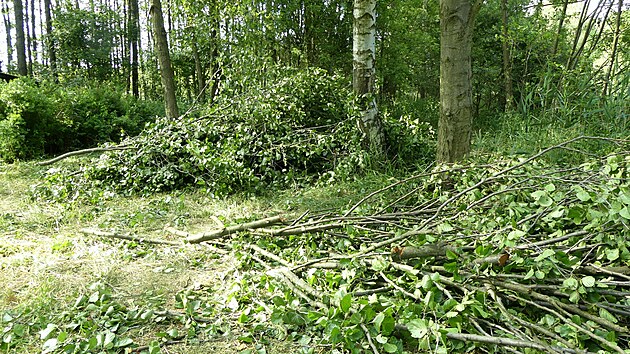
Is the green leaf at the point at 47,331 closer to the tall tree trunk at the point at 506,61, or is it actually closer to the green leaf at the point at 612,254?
the green leaf at the point at 612,254

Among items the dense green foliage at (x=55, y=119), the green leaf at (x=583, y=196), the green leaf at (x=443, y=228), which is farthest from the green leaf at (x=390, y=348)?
the dense green foliage at (x=55, y=119)

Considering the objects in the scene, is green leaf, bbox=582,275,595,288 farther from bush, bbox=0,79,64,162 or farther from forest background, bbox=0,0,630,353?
bush, bbox=0,79,64,162

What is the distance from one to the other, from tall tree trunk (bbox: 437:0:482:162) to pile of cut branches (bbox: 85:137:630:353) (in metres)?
1.08

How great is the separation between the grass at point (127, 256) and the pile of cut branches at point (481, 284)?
26cm

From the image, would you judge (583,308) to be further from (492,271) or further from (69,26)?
(69,26)

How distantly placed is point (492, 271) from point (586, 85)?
13.0ft

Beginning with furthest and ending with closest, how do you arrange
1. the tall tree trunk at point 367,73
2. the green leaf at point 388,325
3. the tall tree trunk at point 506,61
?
the tall tree trunk at point 506,61 → the tall tree trunk at point 367,73 → the green leaf at point 388,325

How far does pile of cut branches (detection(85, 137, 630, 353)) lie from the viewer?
160 cm

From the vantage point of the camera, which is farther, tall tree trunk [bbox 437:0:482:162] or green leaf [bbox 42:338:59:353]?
tall tree trunk [bbox 437:0:482:162]

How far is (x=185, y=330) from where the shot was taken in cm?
194

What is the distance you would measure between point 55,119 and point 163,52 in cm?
277

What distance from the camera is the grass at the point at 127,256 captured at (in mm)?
1976

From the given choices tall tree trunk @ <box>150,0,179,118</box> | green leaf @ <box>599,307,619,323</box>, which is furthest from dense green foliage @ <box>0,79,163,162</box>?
green leaf @ <box>599,307,619,323</box>

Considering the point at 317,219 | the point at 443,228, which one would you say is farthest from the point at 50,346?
the point at 443,228
